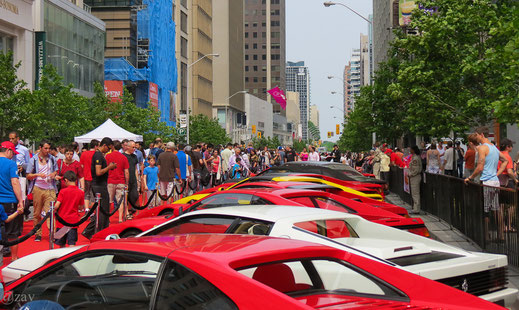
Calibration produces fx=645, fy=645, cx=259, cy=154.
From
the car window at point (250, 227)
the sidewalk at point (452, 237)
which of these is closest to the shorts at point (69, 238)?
the car window at point (250, 227)

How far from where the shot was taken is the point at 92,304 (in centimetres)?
388

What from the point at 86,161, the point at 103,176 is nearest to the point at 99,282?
the point at 103,176

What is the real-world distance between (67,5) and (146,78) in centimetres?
2003

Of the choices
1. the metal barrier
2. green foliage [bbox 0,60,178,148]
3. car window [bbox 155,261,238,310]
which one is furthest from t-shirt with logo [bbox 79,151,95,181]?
Answer: car window [bbox 155,261,238,310]

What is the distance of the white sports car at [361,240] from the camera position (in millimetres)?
5465

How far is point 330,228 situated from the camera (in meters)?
6.66

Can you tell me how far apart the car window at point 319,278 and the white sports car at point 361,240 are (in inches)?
28.1

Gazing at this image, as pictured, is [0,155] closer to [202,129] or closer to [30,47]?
[30,47]

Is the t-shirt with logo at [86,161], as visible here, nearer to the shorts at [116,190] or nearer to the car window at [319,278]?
the shorts at [116,190]

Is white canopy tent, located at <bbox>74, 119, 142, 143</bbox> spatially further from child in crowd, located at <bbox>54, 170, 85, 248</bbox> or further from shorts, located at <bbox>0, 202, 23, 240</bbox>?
shorts, located at <bbox>0, 202, 23, 240</bbox>

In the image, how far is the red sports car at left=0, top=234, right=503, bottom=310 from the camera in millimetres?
3354

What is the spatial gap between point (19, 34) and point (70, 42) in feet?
30.7

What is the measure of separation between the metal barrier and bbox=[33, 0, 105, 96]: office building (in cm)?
3182

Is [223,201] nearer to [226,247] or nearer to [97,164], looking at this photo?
[226,247]
